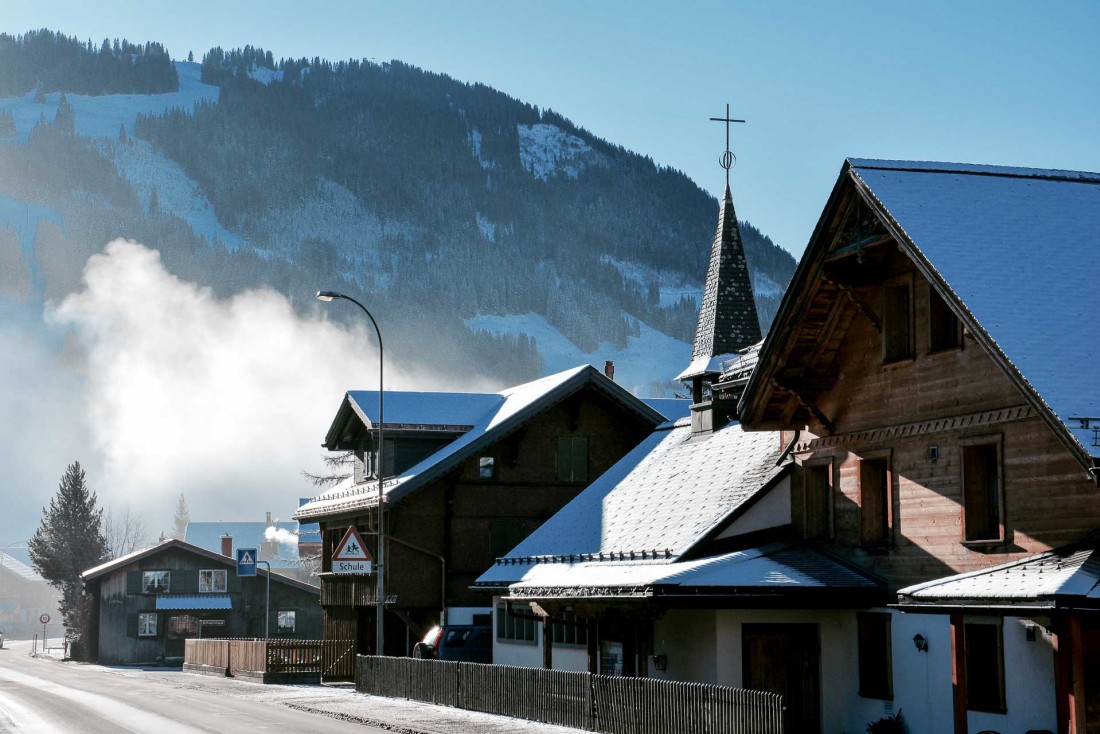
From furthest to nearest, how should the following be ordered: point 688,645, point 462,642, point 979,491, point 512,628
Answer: point 462,642, point 512,628, point 688,645, point 979,491

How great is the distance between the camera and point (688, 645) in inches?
1171

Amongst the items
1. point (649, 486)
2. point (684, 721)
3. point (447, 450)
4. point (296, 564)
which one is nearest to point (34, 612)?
point (296, 564)

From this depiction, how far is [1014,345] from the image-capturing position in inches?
812

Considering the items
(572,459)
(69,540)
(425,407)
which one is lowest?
(69,540)

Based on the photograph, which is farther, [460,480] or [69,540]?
[69,540]

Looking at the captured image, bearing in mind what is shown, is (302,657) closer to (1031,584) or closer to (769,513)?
(769,513)

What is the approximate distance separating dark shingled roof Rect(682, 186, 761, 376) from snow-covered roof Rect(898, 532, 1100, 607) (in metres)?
18.7

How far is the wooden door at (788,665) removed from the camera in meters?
28.3

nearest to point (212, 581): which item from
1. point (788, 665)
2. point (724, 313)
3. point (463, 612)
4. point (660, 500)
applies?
point (463, 612)

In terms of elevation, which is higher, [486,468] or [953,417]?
[486,468]

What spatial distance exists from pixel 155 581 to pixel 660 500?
4839 cm

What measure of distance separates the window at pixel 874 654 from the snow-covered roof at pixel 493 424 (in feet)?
66.7

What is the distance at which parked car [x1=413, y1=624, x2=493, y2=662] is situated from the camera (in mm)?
43344

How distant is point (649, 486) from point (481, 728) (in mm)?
9842
